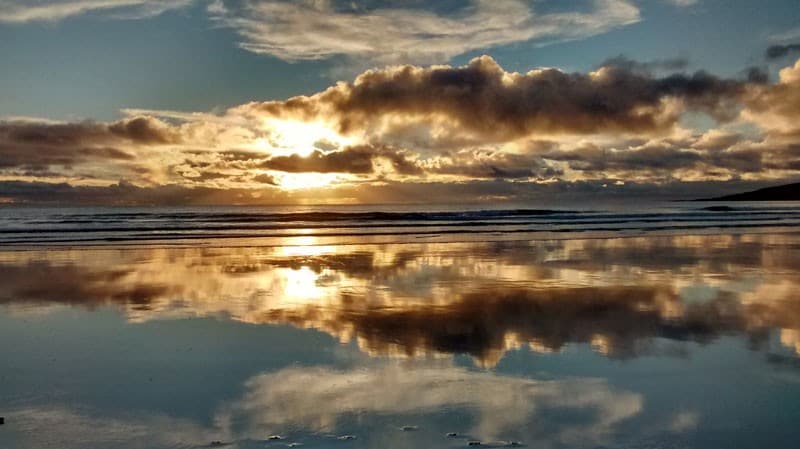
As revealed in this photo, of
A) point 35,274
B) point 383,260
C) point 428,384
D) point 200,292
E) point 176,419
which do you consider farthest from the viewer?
point 383,260

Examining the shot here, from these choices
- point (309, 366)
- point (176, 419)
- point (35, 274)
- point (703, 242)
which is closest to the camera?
point (176, 419)

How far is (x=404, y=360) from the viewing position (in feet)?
31.3

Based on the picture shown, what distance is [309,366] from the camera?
30.3 feet

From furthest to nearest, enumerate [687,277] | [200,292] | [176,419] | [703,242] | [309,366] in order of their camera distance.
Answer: [703,242], [687,277], [200,292], [309,366], [176,419]

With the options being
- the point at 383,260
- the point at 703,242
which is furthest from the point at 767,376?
the point at 703,242

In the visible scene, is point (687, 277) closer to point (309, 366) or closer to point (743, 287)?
point (743, 287)

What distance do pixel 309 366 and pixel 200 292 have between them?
7.94 meters

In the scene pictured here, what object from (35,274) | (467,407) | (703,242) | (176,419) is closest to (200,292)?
(35,274)

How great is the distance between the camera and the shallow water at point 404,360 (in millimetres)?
6883

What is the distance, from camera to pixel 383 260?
80.0ft

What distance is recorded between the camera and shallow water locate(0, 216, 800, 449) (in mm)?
6883

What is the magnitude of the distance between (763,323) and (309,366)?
8.39 meters

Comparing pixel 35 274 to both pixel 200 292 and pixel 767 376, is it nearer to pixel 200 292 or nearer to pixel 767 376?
pixel 200 292

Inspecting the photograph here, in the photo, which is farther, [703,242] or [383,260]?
[703,242]
